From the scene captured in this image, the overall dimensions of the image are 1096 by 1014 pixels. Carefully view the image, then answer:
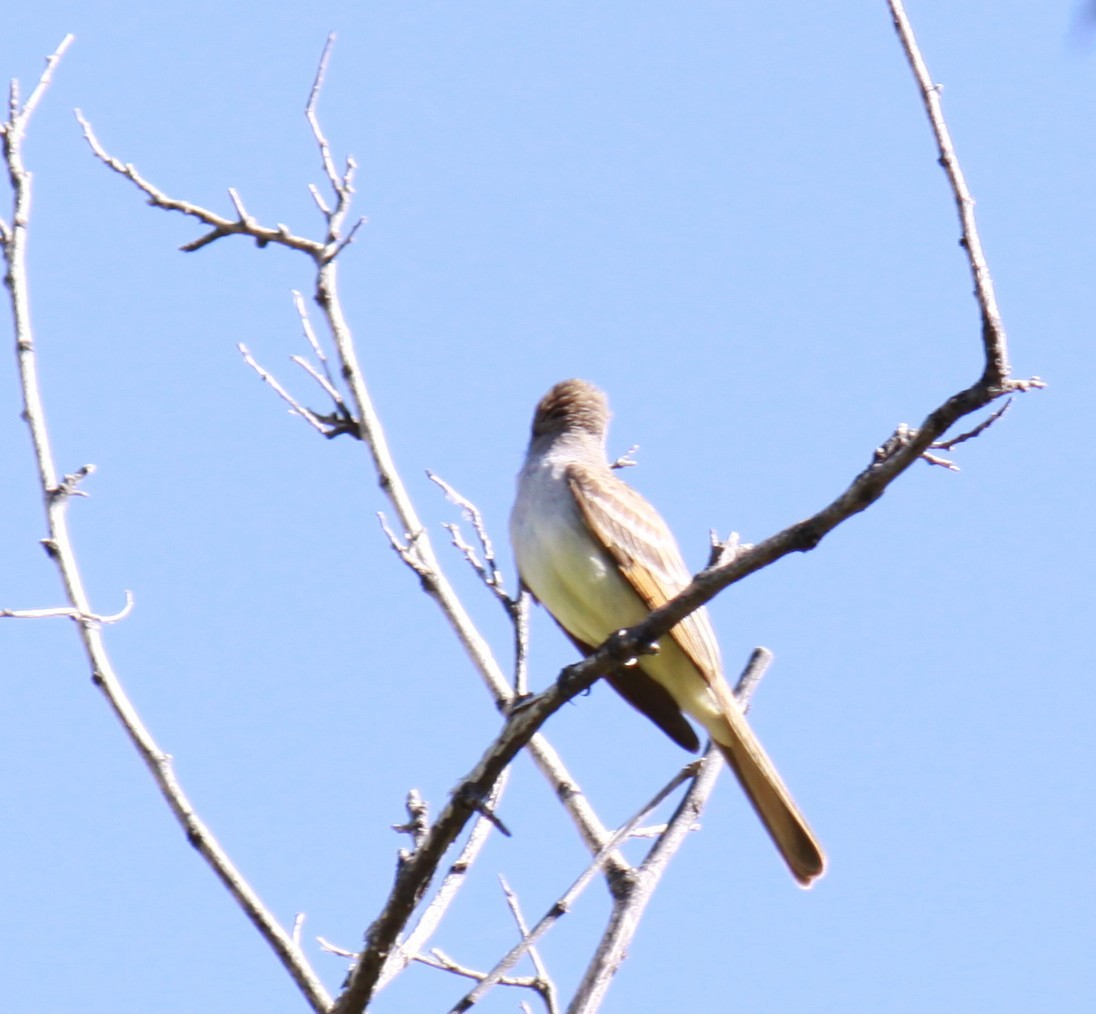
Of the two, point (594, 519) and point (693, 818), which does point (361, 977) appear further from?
point (594, 519)

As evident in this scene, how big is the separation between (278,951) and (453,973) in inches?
38.9

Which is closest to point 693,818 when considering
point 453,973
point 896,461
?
point 453,973

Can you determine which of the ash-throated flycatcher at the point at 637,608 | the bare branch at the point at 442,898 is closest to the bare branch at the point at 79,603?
the bare branch at the point at 442,898

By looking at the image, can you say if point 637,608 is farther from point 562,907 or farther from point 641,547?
point 562,907

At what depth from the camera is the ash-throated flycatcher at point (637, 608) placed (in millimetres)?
7184

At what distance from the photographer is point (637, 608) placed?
7.23 metres

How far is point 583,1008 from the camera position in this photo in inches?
190

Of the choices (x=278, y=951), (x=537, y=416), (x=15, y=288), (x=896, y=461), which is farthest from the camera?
(x=537, y=416)

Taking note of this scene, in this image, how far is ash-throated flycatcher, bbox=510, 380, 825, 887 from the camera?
23.6ft

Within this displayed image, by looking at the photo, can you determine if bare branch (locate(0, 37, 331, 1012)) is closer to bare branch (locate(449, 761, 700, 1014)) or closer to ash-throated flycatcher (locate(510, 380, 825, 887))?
bare branch (locate(449, 761, 700, 1014))

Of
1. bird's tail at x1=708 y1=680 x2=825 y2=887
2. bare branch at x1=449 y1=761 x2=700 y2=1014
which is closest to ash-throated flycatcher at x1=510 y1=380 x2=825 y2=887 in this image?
bird's tail at x1=708 y1=680 x2=825 y2=887

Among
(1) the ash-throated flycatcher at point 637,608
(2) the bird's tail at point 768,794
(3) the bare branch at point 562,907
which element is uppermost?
(1) the ash-throated flycatcher at point 637,608

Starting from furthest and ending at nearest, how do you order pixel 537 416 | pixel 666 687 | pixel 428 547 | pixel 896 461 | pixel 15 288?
pixel 537 416 < pixel 666 687 < pixel 428 547 < pixel 15 288 < pixel 896 461

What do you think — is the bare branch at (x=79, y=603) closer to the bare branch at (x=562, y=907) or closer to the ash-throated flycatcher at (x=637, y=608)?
the bare branch at (x=562, y=907)
